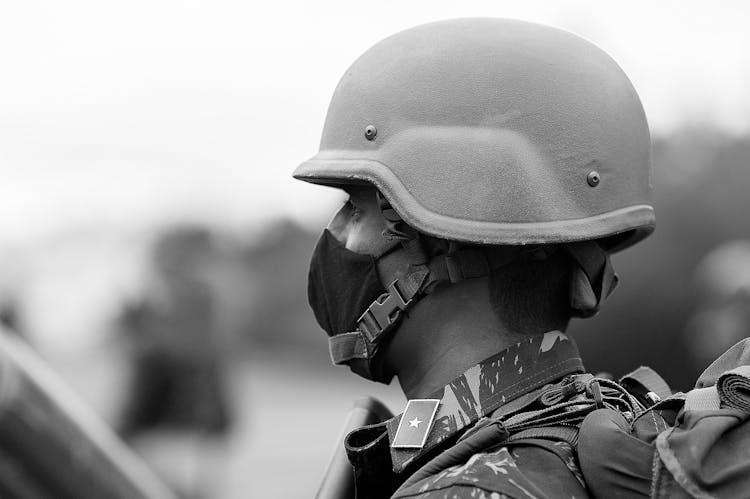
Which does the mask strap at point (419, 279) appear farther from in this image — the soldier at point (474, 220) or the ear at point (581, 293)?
the ear at point (581, 293)

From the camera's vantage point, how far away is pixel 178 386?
10547 mm

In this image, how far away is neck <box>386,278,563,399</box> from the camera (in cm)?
295

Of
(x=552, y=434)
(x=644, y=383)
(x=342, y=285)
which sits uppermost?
(x=342, y=285)

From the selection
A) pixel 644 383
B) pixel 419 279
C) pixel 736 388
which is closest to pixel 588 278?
pixel 644 383

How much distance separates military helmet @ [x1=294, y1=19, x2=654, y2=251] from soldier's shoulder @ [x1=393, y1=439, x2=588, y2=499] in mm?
570

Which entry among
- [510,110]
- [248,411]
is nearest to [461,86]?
[510,110]

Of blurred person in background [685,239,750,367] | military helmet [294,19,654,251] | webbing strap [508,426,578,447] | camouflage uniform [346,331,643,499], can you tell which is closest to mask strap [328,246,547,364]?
military helmet [294,19,654,251]

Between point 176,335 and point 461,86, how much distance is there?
26.2ft

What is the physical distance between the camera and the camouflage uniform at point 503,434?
243 cm

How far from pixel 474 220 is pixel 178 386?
8087 millimetres

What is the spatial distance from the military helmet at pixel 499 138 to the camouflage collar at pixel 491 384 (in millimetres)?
303

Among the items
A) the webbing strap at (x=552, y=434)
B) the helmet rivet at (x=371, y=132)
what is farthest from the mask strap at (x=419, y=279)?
the webbing strap at (x=552, y=434)

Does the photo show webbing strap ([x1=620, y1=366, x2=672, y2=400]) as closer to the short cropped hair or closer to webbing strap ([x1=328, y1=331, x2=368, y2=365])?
the short cropped hair

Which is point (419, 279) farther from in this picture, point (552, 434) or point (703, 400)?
point (703, 400)
